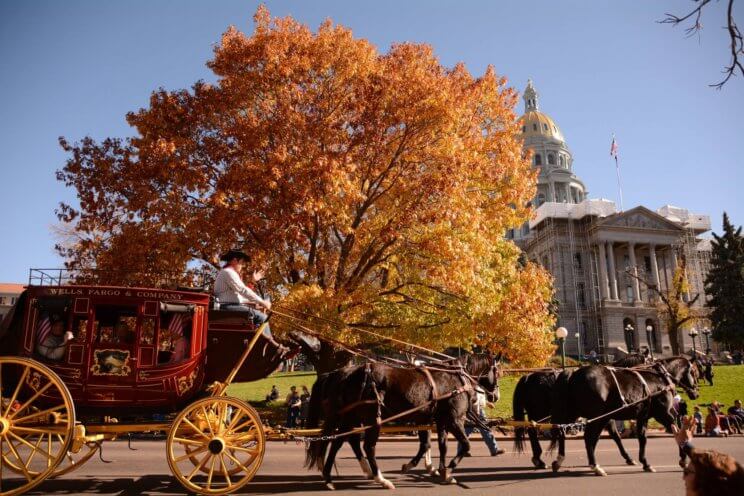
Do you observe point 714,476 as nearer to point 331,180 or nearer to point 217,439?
point 217,439

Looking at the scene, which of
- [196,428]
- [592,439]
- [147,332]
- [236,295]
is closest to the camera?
[196,428]

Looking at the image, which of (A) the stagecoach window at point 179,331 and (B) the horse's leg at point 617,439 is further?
(B) the horse's leg at point 617,439

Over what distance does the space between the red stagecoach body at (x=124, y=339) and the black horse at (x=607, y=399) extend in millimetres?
6260

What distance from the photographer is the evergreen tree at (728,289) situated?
56.6 metres

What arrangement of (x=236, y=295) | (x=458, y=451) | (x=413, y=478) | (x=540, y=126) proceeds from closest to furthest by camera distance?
(x=236, y=295) → (x=458, y=451) → (x=413, y=478) → (x=540, y=126)

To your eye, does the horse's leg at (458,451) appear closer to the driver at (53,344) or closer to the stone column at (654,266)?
the driver at (53,344)

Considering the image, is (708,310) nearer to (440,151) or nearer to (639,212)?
(639,212)

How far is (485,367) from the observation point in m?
10.6

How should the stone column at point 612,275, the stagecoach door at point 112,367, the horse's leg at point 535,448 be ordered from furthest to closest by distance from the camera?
the stone column at point 612,275 → the horse's leg at point 535,448 → the stagecoach door at point 112,367

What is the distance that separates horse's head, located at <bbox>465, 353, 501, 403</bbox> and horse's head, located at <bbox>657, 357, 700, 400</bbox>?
4036 mm

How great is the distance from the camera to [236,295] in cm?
846

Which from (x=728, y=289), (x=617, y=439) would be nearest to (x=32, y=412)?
(x=617, y=439)

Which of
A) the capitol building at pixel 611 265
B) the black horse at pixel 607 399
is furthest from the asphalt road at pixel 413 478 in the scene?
the capitol building at pixel 611 265

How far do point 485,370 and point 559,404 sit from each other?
153cm
